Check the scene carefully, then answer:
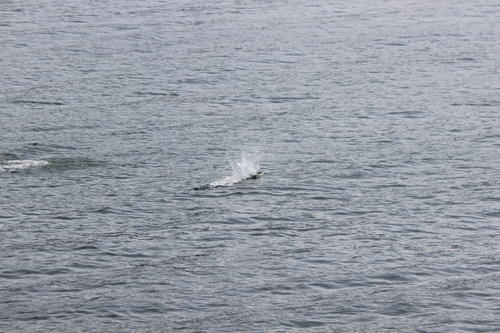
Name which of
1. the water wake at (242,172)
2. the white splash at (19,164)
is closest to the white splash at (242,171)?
the water wake at (242,172)

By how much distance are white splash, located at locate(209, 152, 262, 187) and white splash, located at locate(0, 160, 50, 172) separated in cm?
621

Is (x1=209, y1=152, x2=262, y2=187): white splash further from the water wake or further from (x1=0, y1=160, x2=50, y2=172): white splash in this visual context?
(x1=0, y1=160, x2=50, y2=172): white splash

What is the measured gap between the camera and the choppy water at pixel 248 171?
25578mm

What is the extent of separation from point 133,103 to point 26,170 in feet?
29.7

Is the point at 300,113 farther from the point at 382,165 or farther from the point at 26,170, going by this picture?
the point at 26,170

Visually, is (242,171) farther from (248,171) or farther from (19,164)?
(19,164)

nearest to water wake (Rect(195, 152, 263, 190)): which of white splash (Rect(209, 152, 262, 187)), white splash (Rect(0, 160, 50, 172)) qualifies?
white splash (Rect(209, 152, 262, 187))

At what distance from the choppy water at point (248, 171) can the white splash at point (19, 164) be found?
104 millimetres

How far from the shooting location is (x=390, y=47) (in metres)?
52.2

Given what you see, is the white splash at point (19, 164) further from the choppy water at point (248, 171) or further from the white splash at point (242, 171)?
the white splash at point (242, 171)

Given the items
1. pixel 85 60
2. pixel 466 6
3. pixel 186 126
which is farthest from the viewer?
pixel 466 6

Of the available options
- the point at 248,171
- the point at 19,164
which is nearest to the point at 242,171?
the point at 248,171

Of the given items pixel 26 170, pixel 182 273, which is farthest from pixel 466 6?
pixel 182 273

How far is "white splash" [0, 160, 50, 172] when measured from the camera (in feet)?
114
